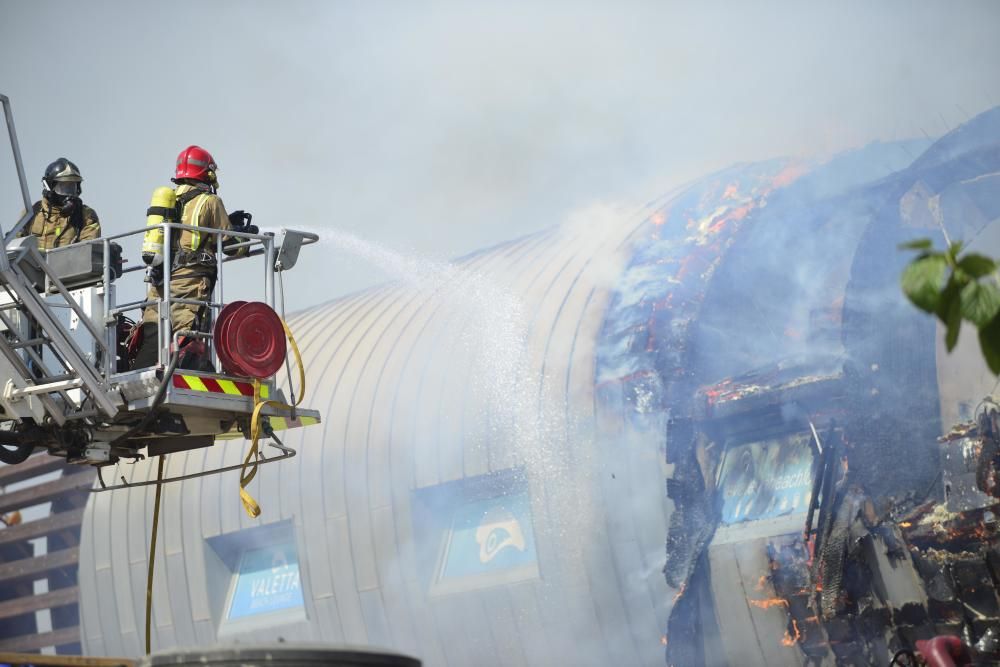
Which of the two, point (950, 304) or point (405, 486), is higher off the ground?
point (405, 486)

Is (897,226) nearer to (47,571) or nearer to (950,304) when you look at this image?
(950,304)

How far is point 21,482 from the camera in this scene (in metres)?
14.2

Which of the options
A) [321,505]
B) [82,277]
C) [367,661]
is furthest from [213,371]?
[321,505]

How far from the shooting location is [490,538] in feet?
30.5

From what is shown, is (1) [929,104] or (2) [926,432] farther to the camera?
(1) [929,104]

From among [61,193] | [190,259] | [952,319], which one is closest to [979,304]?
[952,319]

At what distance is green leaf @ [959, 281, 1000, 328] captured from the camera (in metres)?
2.88

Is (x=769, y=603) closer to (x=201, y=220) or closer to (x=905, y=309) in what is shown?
(x=905, y=309)

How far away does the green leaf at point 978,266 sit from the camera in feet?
9.40

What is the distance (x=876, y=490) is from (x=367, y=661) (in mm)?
3780

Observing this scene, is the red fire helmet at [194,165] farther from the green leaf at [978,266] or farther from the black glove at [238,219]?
the green leaf at [978,266]

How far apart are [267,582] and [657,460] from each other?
15.3 ft

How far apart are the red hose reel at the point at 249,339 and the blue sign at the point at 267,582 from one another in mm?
4072

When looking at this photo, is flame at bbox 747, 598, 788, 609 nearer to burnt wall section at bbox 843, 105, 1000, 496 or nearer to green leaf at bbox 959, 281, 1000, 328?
burnt wall section at bbox 843, 105, 1000, 496
